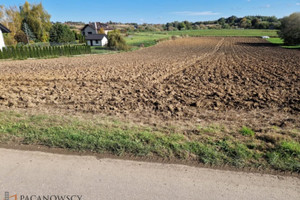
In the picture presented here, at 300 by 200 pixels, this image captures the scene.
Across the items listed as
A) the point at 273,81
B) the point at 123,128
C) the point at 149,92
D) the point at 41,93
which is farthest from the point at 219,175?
the point at 273,81

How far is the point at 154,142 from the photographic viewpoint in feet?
14.5

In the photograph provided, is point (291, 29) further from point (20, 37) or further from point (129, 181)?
point (20, 37)

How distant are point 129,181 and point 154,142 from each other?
1360 mm

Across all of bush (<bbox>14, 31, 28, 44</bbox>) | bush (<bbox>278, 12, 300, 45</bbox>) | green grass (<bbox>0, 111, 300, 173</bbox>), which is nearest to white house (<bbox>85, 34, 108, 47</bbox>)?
bush (<bbox>14, 31, 28, 44</bbox>)

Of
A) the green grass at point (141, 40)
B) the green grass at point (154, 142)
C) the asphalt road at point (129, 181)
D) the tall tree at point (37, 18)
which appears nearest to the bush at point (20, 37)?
the tall tree at point (37, 18)

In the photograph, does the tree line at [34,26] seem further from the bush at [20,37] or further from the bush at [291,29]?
the bush at [291,29]

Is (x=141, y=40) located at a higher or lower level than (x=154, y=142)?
higher

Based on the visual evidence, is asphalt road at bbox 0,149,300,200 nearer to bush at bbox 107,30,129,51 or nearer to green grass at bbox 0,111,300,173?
green grass at bbox 0,111,300,173

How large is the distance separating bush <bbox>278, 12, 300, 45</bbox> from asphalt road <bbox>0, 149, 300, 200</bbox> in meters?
47.4

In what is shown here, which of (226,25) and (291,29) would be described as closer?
(291,29)

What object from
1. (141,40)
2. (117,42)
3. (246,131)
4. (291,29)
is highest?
(141,40)

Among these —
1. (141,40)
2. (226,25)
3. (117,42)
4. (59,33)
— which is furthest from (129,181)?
(226,25)

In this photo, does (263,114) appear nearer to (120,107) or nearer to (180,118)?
(180,118)

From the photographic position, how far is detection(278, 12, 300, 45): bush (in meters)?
39.5
